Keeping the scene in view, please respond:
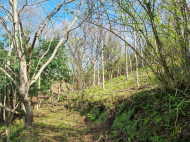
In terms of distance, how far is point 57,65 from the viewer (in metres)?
9.81

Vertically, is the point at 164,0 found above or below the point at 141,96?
above

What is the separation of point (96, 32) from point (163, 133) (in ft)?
33.7

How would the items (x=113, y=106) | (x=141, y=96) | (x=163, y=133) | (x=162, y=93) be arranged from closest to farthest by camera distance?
(x=163, y=133), (x=162, y=93), (x=141, y=96), (x=113, y=106)

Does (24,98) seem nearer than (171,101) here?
No

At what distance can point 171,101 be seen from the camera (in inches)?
126

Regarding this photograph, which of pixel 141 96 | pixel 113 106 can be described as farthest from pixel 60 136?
pixel 141 96

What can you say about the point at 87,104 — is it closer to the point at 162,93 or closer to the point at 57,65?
the point at 57,65

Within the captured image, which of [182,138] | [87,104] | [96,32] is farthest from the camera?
[96,32]

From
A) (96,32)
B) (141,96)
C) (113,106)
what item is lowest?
(113,106)

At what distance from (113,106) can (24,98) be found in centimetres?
373

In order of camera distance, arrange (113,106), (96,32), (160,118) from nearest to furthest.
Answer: (160,118)
(113,106)
(96,32)

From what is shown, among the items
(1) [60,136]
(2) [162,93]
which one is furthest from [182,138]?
(1) [60,136]

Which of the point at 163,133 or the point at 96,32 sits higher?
the point at 96,32

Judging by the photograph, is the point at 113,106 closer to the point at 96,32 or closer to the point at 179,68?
the point at 179,68
